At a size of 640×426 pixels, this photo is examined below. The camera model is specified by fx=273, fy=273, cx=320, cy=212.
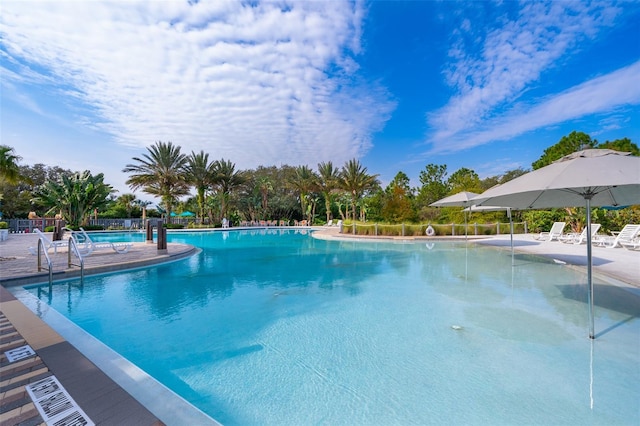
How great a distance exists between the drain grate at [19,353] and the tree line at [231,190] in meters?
14.7

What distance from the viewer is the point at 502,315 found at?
4.99m

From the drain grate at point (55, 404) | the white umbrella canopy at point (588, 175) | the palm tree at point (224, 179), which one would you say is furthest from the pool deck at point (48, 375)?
the palm tree at point (224, 179)

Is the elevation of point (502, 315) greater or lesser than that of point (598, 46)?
lesser

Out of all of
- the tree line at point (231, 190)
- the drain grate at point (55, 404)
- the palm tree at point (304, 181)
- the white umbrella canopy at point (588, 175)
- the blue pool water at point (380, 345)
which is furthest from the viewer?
the palm tree at point (304, 181)

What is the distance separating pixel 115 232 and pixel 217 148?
44.0ft

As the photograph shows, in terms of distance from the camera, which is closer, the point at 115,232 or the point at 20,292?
the point at 20,292

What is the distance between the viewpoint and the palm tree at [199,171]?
30734mm

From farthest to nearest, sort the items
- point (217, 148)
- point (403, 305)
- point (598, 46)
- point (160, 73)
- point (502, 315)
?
1. point (217, 148)
2. point (598, 46)
3. point (160, 73)
4. point (403, 305)
5. point (502, 315)

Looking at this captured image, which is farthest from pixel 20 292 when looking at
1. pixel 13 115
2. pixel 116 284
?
pixel 13 115

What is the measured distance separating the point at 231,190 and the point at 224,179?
2.68 m

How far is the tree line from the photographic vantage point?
81.5 ft

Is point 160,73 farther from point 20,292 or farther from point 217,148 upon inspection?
point 217,148

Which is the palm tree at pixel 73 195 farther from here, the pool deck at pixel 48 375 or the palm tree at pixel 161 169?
the pool deck at pixel 48 375

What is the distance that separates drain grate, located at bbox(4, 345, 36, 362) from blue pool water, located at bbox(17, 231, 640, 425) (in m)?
0.94
